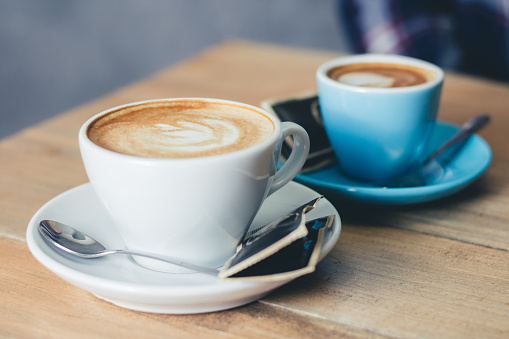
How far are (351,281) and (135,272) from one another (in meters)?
0.20

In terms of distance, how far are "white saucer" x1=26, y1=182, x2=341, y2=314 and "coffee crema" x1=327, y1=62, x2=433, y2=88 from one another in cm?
22

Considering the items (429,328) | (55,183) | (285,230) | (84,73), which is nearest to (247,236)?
(285,230)

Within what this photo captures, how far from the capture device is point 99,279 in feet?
1.47

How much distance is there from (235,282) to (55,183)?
401mm

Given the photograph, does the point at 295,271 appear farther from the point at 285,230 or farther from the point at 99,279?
the point at 99,279

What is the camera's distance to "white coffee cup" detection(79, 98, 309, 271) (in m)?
0.46

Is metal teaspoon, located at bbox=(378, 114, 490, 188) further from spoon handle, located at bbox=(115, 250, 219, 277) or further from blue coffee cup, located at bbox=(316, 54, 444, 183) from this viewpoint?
spoon handle, located at bbox=(115, 250, 219, 277)

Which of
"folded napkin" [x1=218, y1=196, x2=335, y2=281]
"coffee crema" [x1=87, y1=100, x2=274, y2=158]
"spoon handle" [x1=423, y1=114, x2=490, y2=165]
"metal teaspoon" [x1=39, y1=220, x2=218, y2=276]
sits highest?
"coffee crema" [x1=87, y1=100, x2=274, y2=158]

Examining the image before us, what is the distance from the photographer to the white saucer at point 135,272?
44 cm

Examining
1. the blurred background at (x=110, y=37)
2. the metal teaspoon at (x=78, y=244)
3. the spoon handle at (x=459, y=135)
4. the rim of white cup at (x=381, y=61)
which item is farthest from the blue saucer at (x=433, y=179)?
the blurred background at (x=110, y=37)

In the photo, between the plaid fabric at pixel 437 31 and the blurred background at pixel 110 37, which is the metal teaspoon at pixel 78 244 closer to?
the plaid fabric at pixel 437 31

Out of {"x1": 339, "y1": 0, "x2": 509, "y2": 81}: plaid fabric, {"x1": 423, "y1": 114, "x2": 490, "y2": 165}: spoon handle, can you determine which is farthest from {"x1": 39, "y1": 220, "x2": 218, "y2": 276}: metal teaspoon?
{"x1": 339, "y1": 0, "x2": 509, "y2": 81}: plaid fabric

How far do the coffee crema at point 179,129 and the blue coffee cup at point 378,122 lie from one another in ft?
0.60

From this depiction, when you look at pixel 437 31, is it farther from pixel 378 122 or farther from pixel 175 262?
pixel 175 262
